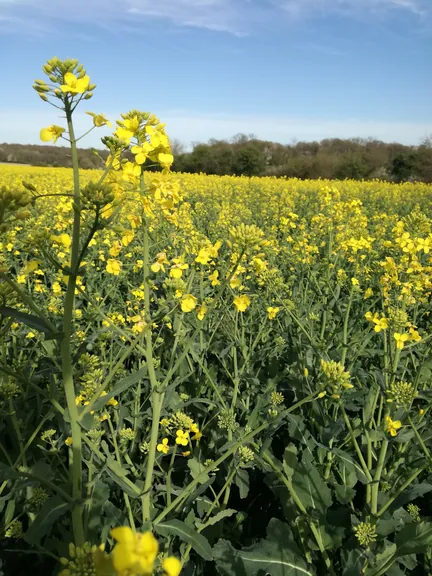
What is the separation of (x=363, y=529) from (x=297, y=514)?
0.35 metres

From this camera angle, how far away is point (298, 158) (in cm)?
2920

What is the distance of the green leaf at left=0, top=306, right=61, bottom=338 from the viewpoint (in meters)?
1.13

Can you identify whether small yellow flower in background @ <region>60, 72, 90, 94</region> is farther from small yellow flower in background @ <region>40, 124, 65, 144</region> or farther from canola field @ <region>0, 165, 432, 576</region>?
canola field @ <region>0, 165, 432, 576</region>

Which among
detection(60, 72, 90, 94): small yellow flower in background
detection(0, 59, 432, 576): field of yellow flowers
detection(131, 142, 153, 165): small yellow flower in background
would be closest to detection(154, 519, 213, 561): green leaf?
detection(0, 59, 432, 576): field of yellow flowers

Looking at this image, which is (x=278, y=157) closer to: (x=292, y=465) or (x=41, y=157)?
(x=41, y=157)

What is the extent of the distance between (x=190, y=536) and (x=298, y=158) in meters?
29.9

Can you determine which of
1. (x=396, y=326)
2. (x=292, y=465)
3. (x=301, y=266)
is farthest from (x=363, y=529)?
(x=301, y=266)

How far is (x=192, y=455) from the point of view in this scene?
8.39ft

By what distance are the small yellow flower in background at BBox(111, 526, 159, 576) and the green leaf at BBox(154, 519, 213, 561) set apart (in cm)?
99

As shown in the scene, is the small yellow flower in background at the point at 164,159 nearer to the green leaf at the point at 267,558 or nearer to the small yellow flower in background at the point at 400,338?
the small yellow flower in background at the point at 400,338

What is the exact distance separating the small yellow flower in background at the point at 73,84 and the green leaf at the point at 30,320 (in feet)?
2.06

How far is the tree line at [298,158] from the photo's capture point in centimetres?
2667

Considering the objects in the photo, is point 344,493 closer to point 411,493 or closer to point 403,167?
point 411,493

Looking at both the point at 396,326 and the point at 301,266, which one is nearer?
the point at 396,326
